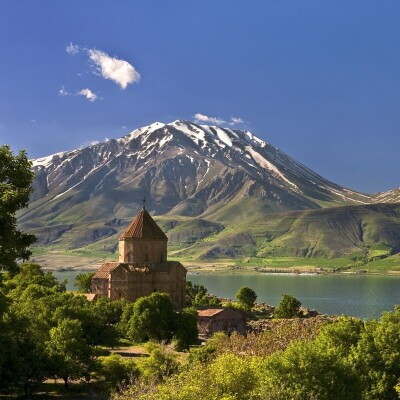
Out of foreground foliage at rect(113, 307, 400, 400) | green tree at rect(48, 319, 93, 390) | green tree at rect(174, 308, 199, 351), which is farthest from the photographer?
green tree at rect(174, 308, 199, 351)

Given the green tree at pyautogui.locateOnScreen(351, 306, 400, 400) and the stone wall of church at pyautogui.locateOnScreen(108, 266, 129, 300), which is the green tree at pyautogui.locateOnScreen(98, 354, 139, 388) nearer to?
the green tree at pyautogui.locateOnScreen(351, 306, 400, 400)

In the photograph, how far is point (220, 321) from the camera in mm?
67125

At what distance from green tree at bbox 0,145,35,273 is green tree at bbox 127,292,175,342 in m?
29.1

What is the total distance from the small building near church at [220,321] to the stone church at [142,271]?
7.11m

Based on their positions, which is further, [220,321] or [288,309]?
[288,309]

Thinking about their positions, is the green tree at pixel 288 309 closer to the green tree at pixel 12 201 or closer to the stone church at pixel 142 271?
the stone church at pixel 142 271

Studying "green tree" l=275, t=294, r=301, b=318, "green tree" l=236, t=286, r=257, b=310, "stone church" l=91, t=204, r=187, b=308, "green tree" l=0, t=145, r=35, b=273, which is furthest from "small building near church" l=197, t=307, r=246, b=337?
"green tree" l=0, t=145, r=35, b=273

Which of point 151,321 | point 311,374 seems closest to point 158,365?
point 311,374

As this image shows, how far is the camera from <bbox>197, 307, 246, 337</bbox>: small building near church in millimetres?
65938

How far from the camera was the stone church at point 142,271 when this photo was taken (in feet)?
240

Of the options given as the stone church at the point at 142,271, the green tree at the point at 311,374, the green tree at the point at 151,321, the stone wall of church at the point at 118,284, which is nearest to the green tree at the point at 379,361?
the green tree at the point at 311,374

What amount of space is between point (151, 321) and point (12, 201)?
32.2 meters

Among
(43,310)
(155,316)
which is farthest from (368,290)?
(43,310)

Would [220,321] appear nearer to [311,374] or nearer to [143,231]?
[143,231]
